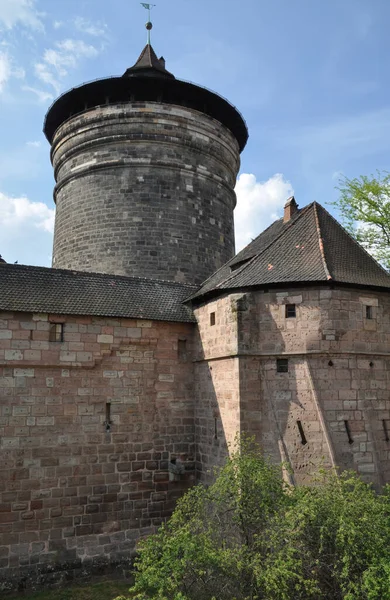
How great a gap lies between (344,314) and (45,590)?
8.52 m

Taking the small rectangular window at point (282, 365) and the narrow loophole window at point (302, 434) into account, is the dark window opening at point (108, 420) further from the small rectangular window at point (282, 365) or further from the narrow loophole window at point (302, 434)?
the narrow loophole window at point (302, 434)

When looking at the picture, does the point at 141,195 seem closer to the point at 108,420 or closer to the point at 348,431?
the point at 108,420

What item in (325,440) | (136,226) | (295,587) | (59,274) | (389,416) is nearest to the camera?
(295,587)

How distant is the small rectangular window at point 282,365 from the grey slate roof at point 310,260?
5.61 feet

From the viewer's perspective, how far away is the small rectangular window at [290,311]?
10602 mm

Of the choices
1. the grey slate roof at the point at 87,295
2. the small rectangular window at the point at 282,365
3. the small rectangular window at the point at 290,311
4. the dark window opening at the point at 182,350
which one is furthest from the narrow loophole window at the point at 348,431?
the grey slate roof at the point at 87,295

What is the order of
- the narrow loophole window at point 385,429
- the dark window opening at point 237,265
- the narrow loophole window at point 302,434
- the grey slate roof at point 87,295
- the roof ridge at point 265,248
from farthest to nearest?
1. the dark window opening at point 237,265
2. the roof ridge at point 265,248
3. the grey slate roof at point 87,295
4. the narrow loophole window at point 385,429
5. the narrow loophole window at point 302,434

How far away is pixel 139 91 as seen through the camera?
55.6ft

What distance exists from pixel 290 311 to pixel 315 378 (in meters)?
1.54

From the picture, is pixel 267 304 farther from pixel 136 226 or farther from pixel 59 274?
pixel 136 226

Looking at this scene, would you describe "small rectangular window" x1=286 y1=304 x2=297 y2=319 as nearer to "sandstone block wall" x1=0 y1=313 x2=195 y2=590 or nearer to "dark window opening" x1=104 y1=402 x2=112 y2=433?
"sandstone block wall" x1=0 y1=313 x2=195 y2=590

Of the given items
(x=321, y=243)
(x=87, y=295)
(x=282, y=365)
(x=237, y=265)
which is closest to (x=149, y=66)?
(x=237, y=265)

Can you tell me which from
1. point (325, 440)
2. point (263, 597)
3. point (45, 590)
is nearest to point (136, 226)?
point (325, 440)

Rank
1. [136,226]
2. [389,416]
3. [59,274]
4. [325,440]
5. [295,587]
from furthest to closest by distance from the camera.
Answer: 1. [136,226]
2. [59,274]
3. [389,416]
4. [325,440]
5. [295,587]
